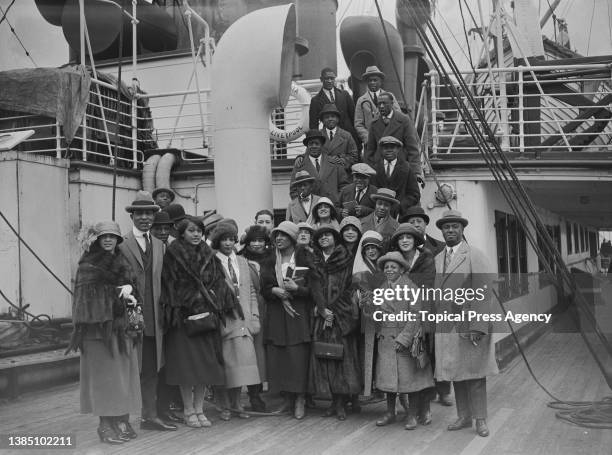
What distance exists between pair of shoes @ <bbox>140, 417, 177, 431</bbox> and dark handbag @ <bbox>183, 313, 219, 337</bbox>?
0.63m

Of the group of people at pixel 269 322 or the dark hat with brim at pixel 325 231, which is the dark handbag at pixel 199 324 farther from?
the dark hat with brim at pixel 325 231

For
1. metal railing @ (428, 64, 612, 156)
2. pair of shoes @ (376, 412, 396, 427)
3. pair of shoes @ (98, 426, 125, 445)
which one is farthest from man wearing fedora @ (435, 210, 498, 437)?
metal railing @ (428, 64, 612, 156)

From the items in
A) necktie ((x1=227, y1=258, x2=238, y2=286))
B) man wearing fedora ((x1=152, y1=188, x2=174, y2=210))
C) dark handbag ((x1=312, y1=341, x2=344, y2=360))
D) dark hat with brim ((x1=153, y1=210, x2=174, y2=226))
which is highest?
man wearing fedora ((x1=152, y1=188, x2=174, y2=210))

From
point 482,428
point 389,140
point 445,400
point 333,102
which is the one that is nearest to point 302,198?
point 389,140

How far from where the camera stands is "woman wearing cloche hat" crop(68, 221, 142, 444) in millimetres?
4309

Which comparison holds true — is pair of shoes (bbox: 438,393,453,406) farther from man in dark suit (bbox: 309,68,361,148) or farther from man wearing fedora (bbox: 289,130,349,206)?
man in dark suit (bbox: 309,68,361,148)

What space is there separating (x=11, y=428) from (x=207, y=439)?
143 cm

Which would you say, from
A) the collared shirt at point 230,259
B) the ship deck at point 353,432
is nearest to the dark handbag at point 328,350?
the ship deck at point 353,432

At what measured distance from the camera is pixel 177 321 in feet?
15.5

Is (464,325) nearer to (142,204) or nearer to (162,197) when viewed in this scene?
(142,204)

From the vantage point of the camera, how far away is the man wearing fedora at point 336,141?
6680 mm

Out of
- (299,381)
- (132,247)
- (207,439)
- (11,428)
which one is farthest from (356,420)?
(11,428)

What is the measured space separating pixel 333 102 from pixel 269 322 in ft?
10.1

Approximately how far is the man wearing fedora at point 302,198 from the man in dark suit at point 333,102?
1.32m
